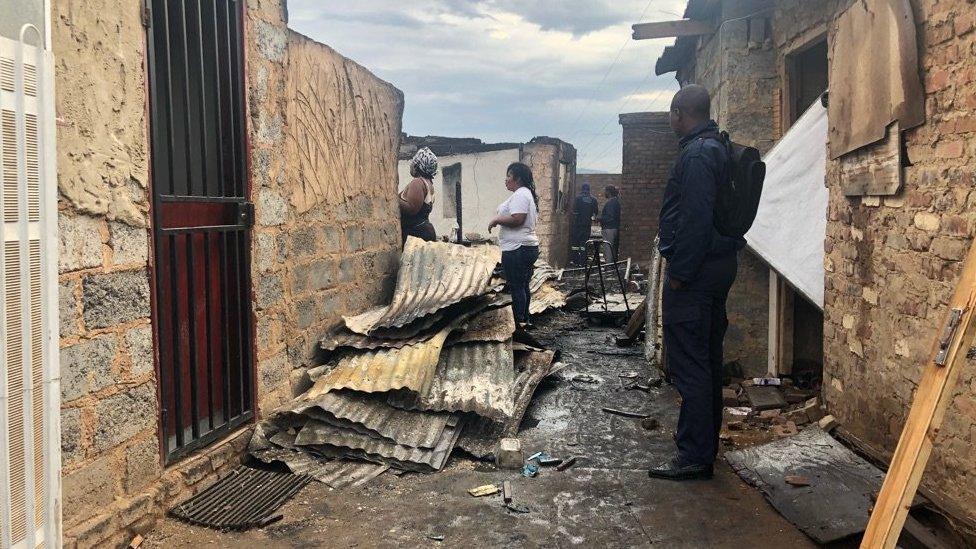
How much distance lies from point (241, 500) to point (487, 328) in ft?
8.40

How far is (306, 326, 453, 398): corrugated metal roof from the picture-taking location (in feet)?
15.0

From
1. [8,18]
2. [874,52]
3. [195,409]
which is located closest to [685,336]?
[874,52]

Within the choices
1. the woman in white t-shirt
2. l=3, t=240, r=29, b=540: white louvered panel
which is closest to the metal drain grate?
l=3, t=240, r=29, b=540: white louvered panel

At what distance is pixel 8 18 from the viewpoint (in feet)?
5.96

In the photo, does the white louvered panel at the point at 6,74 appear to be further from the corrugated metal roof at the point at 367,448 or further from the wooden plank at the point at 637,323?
the wooden plank at the point at 637,323

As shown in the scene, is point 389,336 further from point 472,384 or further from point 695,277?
point 695,277

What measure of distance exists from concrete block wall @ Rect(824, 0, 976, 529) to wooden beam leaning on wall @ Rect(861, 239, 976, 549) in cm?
121

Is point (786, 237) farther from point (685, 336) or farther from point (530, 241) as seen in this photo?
point (530, 241)

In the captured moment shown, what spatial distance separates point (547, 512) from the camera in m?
3.67

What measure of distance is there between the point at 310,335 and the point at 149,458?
68.8 inches

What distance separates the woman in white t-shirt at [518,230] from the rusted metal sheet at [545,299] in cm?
172

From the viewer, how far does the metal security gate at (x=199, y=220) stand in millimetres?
3512

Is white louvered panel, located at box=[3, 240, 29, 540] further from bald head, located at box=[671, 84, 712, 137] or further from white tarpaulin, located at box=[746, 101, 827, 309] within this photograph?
white tarpaulin, located at box=[746, 101, 827, 309]

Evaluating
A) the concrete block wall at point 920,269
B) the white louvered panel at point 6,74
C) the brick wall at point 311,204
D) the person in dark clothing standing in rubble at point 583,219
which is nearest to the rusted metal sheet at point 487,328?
the brick wall at point 311,204
